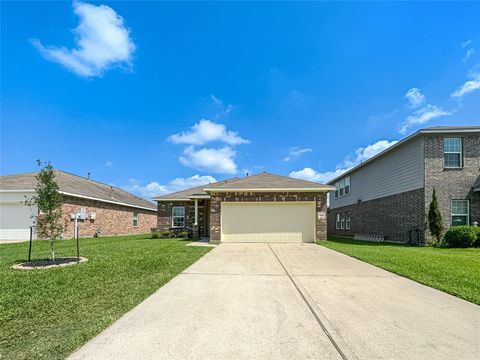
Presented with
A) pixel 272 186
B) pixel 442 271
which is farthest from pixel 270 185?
pixel 442 271

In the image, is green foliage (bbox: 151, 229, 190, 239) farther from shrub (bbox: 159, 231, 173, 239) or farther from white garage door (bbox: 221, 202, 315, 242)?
white garage door (bbox: 221, 202, 315, 242)

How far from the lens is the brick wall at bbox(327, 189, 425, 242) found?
15123 mm

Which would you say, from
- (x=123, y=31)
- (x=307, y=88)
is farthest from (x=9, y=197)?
(x=307, y=88)

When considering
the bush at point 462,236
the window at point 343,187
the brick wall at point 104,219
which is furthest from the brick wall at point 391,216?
the brick wall at point 104,219

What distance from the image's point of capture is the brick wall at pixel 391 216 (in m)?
15.1

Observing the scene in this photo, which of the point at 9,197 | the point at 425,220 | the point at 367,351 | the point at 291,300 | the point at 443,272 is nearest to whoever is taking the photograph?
the point at 367,351

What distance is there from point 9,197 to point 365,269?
67.8 ft

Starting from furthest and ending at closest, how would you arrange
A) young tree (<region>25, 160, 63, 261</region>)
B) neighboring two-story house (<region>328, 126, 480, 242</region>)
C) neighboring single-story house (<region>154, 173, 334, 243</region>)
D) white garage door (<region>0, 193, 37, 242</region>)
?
white garage door (<region>0, 193, 37, 242</region>), neighboring single-story house (<region>154, 173, 334, 243</region>), neighboring two-story house (<region>328, 126, 480, 242</region>), young tree (<region>25, 160, 63, 261</region>)

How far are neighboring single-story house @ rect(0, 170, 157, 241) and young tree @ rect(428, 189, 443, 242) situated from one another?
17064 mm

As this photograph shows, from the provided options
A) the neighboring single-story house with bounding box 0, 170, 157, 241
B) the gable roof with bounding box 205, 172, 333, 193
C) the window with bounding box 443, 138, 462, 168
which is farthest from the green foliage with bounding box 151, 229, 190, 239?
the window with bounding box 443, 138, 462, 168

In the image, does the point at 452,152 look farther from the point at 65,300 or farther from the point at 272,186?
Result: the point at 65,300

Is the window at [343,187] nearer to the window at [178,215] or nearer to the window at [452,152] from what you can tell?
the window at [452,152]

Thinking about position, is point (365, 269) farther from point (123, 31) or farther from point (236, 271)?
point (123, 31)

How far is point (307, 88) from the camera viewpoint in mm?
16453
